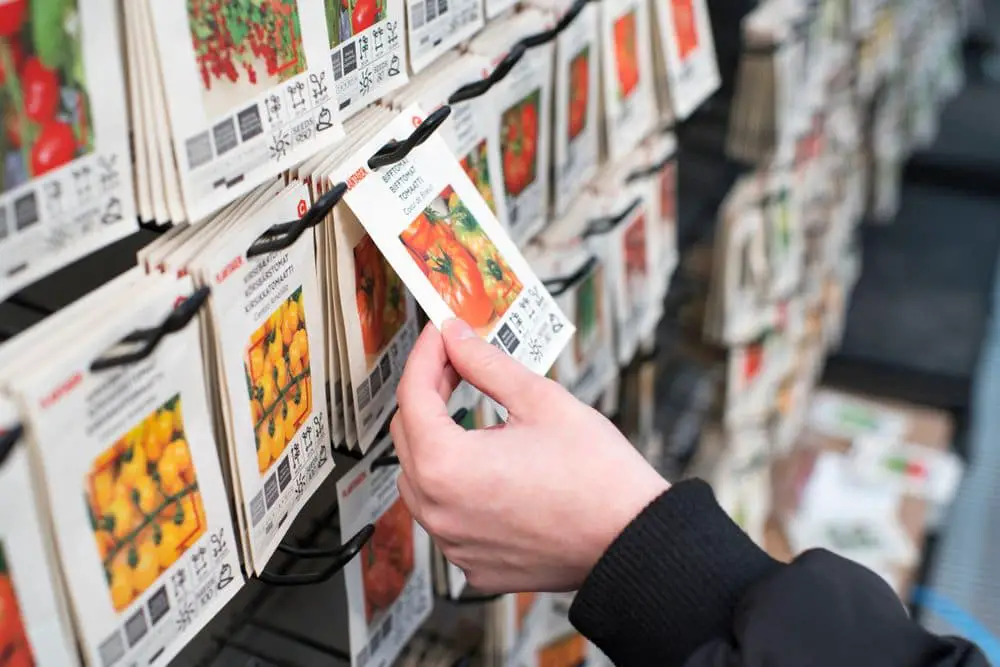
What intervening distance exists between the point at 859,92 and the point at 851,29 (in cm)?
39

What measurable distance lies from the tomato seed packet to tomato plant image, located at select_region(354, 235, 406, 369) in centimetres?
5

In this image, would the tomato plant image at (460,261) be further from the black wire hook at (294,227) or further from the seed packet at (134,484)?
the seed packet at (134,484)

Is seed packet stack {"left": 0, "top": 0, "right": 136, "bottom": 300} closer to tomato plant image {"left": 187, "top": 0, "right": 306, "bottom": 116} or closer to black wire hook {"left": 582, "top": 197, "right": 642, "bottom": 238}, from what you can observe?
tomato plant image {"left": 187, "top": 0, "right": 306, "bottom": 116}

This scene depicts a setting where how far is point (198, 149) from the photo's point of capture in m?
0.60

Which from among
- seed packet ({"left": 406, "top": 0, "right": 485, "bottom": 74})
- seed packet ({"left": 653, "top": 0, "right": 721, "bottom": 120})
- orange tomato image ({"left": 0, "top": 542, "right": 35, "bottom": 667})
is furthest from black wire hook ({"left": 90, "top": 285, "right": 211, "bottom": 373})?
seed packet ({"left": 653, "top": 0, "right": 721, "bottom": 120})

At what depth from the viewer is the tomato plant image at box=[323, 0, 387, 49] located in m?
0.73

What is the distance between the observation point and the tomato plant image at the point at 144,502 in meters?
0.58

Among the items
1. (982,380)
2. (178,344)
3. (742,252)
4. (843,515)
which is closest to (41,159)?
(178,344)

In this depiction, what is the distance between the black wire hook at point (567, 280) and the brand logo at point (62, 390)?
617 millimetres

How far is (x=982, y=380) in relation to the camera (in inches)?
130

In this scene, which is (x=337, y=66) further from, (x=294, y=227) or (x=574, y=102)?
(x=574, y=102)

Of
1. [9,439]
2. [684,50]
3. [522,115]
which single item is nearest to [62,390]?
[9,439]

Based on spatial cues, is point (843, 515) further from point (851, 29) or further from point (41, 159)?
point (41, 159)

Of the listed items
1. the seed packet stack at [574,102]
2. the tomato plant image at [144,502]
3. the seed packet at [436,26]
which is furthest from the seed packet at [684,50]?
the tomato plant image at [144,502]
